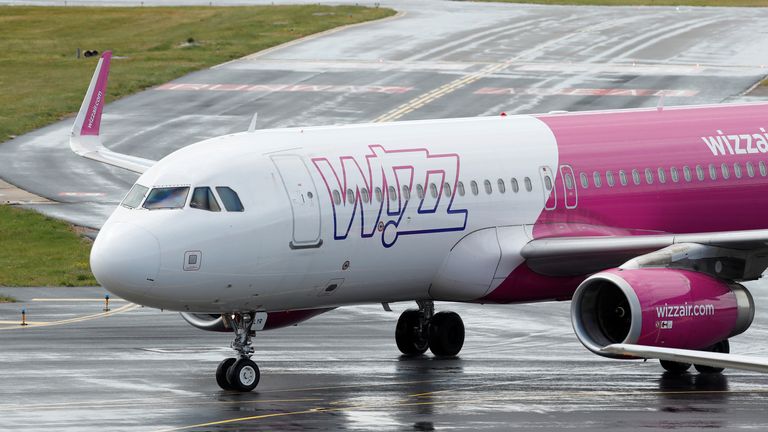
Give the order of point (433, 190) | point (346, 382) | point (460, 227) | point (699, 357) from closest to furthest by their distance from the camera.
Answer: point (699, 357) → point (346, 382) → point (433, 190) → point (460, 227)

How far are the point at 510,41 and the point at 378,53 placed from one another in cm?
819

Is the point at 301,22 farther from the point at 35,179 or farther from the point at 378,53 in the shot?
the point at 35,179

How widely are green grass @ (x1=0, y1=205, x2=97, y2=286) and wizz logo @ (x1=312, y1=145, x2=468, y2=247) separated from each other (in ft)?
53.9

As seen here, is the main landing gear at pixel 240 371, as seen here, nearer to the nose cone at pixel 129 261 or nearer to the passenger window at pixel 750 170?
the nose cone at pixel 129 261

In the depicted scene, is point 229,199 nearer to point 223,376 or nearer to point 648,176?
point 223,376

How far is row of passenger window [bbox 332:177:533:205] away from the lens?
99.5ft

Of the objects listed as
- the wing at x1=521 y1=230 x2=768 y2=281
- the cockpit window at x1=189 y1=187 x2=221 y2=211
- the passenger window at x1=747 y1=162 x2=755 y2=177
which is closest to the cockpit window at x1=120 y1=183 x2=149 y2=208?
the cockpit window at x1=189 y1=187 x2=221 y2=211

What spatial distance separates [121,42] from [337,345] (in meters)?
63.6

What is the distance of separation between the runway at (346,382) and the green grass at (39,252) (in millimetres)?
5363

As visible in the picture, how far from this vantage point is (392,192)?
3081 centimetres

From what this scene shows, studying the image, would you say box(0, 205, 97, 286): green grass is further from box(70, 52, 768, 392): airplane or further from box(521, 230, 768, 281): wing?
box(521, 230, 768, 281): wing

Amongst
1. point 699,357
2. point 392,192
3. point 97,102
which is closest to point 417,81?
point 97,102

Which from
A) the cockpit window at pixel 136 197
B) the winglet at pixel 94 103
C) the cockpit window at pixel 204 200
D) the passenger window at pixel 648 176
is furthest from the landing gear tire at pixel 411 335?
the winglet at pixel 94 103

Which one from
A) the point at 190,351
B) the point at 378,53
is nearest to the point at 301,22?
the point at 378,53
